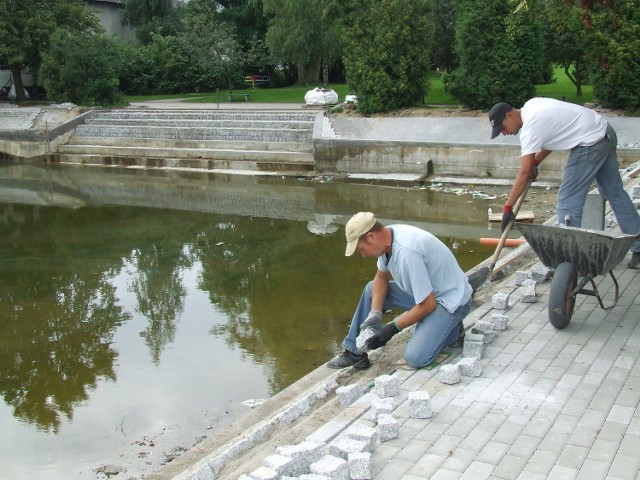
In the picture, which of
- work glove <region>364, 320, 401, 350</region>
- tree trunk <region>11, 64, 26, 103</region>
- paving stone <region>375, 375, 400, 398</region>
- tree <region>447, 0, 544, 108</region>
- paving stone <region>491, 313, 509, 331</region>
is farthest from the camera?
tree trunk <region>11, 64, 26, 103</region>

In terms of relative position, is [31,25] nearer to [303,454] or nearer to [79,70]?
[79,70]

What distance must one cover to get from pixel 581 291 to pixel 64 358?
4.83 meters

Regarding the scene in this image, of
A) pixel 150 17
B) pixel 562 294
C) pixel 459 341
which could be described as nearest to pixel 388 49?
pixel 562 294

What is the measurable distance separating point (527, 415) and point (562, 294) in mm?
1433

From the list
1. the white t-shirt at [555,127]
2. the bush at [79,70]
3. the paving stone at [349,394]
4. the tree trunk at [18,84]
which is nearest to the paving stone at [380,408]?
the paving stone at [349,394]

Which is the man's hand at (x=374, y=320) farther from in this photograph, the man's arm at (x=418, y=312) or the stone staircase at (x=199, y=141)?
the stone staircase at (x=199, y=141)

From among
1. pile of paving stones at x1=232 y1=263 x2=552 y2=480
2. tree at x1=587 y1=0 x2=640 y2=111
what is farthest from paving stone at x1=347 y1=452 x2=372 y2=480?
tree at x1=587 y1=0 x2=640 y2=111

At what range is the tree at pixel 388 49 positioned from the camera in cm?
1925

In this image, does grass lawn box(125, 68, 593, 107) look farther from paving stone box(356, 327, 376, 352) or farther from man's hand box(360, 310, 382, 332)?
man's hand box(360, 310, 382, 332)

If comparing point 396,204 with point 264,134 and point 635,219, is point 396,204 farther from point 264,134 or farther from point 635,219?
point 635,219

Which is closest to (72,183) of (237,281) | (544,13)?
(237,281)

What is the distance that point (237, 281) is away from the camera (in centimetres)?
977

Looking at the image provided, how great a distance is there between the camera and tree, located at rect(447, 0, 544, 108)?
18266 millimetres

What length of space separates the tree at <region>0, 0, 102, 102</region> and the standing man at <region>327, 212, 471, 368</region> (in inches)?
934
